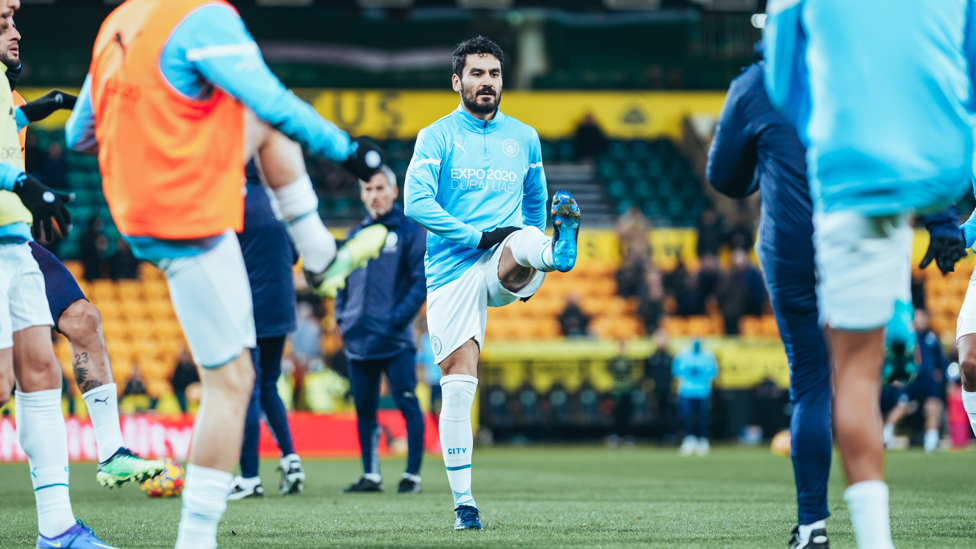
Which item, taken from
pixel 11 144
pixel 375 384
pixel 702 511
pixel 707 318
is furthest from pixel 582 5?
pixel 11 144

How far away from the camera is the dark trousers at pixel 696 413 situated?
17.8 m

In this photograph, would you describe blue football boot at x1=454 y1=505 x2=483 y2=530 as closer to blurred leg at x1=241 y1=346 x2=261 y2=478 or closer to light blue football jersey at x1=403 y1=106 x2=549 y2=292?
light blue football jersey at x1=403 y1=106 x2=549 y2=292

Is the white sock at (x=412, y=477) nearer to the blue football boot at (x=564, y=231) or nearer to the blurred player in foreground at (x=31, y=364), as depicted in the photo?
the blue football boot at (x=564, y=231)

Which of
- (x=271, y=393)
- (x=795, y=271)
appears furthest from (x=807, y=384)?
(x=271, y=393)

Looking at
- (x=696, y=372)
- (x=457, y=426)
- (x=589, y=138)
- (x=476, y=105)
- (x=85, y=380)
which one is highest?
(x=589, y=138)

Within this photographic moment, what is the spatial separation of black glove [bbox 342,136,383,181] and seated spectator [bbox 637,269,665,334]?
1669cm

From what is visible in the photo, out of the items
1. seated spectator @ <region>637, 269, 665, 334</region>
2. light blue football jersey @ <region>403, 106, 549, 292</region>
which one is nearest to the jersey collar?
light blue football jersey @ <region>403, 106, 549, 292</region>

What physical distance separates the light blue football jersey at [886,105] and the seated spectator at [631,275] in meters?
17.7

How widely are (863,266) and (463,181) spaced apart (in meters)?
2.80

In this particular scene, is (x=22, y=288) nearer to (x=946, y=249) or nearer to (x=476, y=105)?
(x=476, y=105)

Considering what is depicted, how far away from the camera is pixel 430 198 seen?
552cm

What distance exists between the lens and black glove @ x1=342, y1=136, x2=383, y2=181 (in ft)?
12.0

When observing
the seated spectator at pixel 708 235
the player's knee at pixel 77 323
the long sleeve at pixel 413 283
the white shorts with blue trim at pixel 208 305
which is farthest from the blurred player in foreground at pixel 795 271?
the seated spectator at pixel 708 235

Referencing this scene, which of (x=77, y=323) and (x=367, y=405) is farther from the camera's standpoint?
(x=367, y=405)
